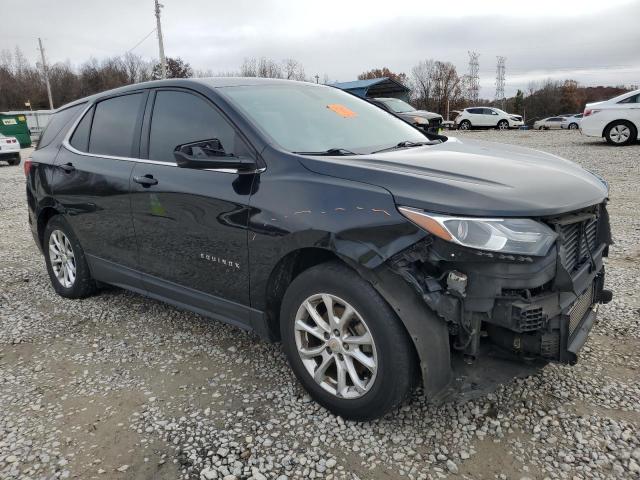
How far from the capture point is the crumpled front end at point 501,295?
208cm

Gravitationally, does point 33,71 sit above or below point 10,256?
above

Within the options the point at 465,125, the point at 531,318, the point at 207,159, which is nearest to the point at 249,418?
the point at 207,159

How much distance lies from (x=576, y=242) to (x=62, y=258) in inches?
158

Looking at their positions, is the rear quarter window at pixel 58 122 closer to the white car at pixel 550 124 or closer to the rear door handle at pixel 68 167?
the rear door handle at pixel 68 167

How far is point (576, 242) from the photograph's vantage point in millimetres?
2451

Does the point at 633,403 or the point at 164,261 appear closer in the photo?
the point at 633,403

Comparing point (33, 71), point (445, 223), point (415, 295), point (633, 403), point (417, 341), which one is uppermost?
point (33, 71)

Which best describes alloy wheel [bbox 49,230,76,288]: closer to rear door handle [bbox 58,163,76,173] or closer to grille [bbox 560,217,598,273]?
rear door handle [bbox 58,163,76,173]

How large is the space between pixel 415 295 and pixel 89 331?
2.72 meters

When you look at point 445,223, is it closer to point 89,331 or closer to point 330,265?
point 330,265

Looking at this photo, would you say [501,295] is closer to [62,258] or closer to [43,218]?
[62,258]

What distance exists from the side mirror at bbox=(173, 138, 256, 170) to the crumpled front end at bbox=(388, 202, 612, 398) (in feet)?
3.34

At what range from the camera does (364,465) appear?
2283 mm

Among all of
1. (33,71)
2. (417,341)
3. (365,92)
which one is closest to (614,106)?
(417,341)
